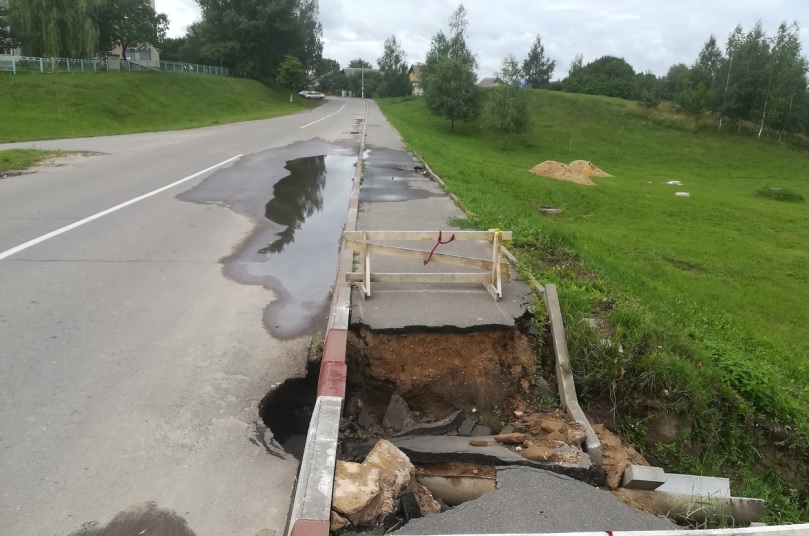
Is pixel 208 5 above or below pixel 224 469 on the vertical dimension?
above

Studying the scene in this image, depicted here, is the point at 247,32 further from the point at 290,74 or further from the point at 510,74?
the point at 510,74

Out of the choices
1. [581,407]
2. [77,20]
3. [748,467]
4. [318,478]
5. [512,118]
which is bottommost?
[748,467]

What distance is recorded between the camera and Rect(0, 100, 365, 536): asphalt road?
3.29m

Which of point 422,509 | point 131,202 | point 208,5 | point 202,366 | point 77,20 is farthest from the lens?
point 208,5

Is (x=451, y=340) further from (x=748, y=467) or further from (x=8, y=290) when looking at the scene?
(x=8, y=290)

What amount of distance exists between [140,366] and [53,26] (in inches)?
1706

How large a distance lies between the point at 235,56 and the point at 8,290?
220 ft

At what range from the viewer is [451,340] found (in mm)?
5348

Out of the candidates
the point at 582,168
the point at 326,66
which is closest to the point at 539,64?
the point at 326,66

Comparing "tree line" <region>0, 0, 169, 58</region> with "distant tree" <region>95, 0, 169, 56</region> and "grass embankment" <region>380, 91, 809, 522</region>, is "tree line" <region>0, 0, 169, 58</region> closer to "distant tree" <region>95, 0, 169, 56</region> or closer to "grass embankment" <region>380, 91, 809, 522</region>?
"distant tree" <region>95, 0, 169, 56</region>

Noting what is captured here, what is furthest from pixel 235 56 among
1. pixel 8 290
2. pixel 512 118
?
pixel 8 290

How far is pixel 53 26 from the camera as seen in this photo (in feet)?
125

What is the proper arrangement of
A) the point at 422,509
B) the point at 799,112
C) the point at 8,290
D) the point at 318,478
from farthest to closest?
the point at 799,112 → the point at 8,290 → the point at 422,509 → the point at 318,478

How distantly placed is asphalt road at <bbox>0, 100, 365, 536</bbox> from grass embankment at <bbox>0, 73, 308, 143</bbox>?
16.8m
